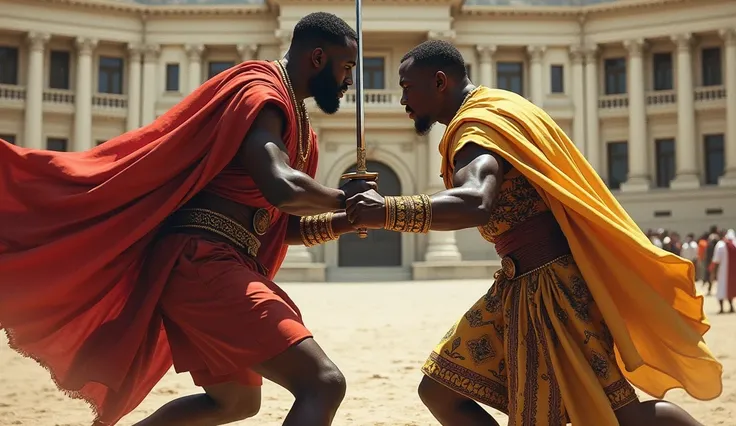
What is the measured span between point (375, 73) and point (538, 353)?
31.8 metres

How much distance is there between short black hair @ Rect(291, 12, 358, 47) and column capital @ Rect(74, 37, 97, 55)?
109ft

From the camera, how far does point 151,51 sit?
116ft

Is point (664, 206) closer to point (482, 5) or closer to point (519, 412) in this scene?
point (482, 5)

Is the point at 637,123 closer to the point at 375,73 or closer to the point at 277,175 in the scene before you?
the point at 375,73

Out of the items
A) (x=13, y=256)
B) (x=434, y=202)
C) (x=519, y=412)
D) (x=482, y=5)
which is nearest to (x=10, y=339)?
(x=13, y=256)

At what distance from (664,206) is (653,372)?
31.1 meters

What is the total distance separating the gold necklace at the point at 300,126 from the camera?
162 inches

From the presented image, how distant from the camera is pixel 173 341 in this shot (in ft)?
12.3

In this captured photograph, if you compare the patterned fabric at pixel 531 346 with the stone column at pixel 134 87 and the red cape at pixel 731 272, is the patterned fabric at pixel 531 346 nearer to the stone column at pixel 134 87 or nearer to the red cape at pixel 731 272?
the red cape at pixel 731 272

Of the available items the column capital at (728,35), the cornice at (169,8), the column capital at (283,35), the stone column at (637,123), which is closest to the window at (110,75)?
the cornice at (169,8)

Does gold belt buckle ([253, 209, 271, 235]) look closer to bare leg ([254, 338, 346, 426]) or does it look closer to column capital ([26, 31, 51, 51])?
bare leg ([254, 338, 346, 426])

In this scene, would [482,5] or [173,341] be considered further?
[482,5]

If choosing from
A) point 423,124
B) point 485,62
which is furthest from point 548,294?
point 485,62

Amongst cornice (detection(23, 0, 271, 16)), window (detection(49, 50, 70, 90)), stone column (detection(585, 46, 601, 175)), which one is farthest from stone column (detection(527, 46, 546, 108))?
window (detection(49, 50, 70, 90))
